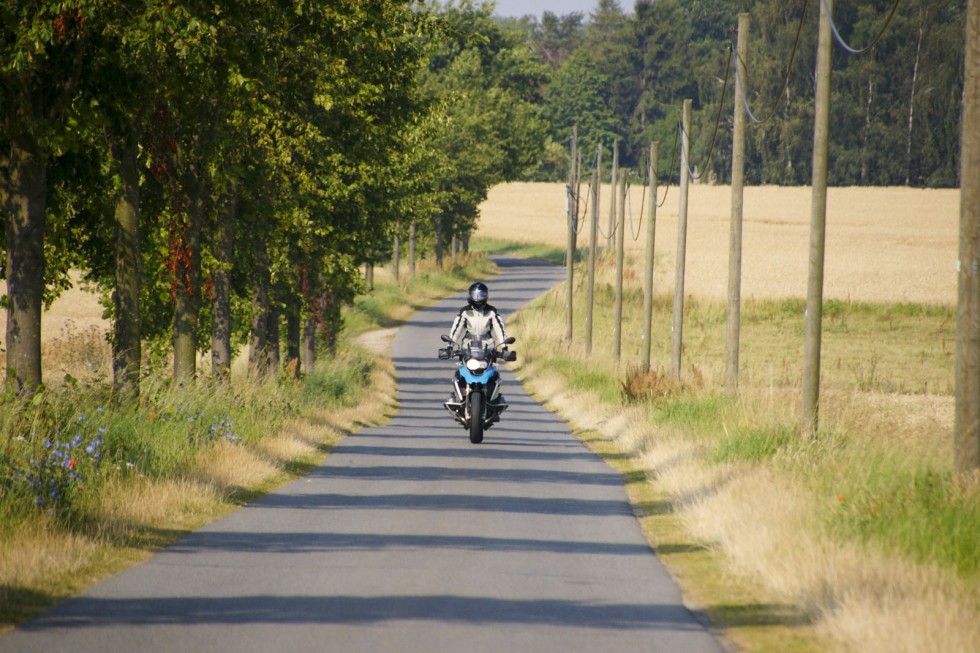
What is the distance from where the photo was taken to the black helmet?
21281 millimetres

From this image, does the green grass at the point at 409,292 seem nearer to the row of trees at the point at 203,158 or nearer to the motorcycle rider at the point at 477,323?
the row of trees at the point at 203,158

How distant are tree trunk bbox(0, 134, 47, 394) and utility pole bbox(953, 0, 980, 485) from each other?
9.18 metres

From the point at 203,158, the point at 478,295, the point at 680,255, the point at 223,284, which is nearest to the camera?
the point at 478,295

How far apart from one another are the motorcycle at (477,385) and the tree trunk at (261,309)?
6744mm

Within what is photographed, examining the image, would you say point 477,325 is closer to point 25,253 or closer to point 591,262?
point 25,253

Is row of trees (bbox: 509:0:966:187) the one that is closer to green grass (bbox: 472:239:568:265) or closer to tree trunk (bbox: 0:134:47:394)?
green grass (bbox: 472:239:568:265)

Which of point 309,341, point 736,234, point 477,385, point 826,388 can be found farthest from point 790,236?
point 477,385

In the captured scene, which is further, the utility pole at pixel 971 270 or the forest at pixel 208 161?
the forest at pixel 208 161

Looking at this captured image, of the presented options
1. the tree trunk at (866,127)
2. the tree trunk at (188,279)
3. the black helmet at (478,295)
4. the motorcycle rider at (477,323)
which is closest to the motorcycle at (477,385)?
the motorcycle rider at (477,323)

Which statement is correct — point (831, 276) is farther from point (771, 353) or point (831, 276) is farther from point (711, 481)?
point (711, 481)

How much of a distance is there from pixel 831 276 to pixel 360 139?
48968mm

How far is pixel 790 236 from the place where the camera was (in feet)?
317

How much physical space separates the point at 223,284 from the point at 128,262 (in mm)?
5308

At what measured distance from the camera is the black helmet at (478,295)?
69.8ft
